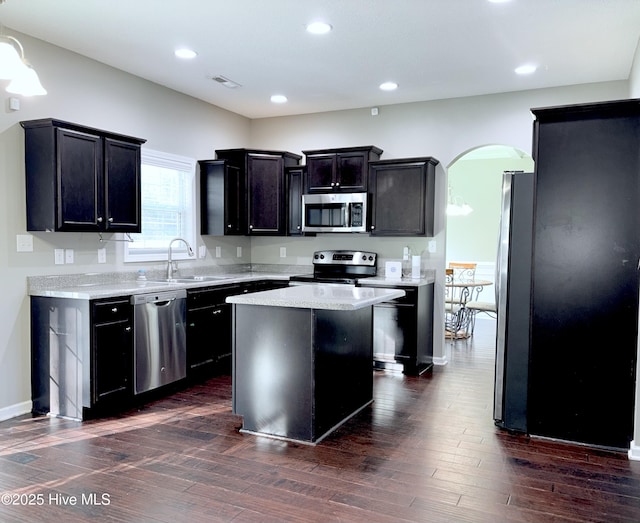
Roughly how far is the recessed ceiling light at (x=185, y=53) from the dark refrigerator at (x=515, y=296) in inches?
102

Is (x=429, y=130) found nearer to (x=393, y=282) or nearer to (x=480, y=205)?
(x=393, y=282)

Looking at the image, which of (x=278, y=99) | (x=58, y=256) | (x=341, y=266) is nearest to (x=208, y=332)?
(x=58, y=256)

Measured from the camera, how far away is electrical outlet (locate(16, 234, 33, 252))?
3648 millimetres

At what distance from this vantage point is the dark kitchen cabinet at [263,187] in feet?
18.4

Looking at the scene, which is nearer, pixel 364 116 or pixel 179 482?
pixel 179 482

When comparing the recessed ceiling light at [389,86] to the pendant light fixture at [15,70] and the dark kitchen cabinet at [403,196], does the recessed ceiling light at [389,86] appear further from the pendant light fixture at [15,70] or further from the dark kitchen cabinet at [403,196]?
the pendant light fixture at [15,70]

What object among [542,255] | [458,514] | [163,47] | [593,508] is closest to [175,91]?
[163,47]

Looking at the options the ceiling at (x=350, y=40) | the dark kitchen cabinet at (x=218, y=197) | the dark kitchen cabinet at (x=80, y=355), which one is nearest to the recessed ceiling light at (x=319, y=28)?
the ceiling at (x=350, y=40)

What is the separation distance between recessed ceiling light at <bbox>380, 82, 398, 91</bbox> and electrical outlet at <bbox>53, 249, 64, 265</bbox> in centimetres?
319

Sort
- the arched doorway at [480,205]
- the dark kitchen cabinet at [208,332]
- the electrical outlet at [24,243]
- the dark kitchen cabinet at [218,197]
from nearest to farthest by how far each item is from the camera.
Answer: the electrical outlet at [24,243] → the dark kitchen cabinet at [208,332] → the dark kitchen cabinet at [218,197] → the arched doorway at [480,205]

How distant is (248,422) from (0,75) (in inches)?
94.0

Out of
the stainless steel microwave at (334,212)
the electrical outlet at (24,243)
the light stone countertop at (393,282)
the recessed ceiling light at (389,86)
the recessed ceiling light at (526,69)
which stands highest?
the recessed ceiling light at (389,86)

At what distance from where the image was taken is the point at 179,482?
2.65 metres

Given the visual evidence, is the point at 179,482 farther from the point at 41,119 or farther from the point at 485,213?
the point at 485,213
